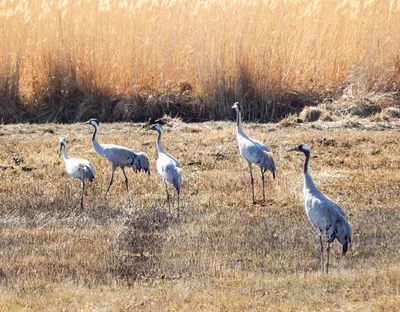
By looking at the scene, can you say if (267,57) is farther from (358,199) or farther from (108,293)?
(108,293)

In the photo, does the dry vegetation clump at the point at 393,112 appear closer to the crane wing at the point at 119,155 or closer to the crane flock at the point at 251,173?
the crane flock at the point at 251,173

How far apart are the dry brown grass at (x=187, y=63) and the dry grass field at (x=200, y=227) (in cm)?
80

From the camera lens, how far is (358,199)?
11.1 metres

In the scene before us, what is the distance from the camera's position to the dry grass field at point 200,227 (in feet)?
23.3

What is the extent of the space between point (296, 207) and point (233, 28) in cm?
598

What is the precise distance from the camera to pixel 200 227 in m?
9.69

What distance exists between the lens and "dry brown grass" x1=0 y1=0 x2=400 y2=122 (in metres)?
15.8

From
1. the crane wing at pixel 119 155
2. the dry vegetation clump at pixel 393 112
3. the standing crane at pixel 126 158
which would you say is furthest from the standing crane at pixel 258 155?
the dry vegetation clump at pixel 393 112

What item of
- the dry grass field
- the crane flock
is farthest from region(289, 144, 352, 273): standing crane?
the dry grass field

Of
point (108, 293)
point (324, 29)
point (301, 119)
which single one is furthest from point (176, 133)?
point (108, 293)

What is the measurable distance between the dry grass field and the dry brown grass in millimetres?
798

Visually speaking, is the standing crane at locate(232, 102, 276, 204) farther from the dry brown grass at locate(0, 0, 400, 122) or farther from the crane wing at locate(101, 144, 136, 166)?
the dry brown grass at locate(0, 0, 400, 122)

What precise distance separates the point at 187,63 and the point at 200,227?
268 inches

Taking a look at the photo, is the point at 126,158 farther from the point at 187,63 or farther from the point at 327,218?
the point at 187,63
